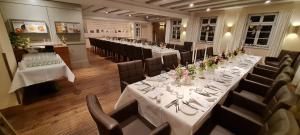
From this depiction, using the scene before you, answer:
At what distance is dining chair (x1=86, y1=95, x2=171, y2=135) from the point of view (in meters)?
0.92

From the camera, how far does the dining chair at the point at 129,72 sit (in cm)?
216

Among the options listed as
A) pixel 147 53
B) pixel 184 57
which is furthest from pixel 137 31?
pixel 184 57

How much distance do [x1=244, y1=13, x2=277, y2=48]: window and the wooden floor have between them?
682cm

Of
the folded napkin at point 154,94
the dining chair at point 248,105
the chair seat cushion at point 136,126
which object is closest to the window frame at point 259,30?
the dining chair at point 248,105

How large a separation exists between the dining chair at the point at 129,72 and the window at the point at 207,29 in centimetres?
694

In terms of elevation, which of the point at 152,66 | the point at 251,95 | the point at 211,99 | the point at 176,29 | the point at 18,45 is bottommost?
the point at 251,95

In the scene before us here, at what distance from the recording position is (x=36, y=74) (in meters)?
2.35

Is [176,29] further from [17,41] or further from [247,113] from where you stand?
[247,113]

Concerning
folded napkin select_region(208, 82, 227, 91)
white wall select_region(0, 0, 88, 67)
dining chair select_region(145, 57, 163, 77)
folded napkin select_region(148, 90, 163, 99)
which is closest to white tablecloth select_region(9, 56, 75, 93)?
dining chair select_region(145, 57, 163, 77)

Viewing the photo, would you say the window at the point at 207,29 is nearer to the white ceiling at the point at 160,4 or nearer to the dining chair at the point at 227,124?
the white ceiling at the point at 160,4

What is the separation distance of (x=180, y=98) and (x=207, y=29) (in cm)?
769

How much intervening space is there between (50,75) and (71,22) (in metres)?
2.99

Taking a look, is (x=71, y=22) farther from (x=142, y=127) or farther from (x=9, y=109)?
(x=142, y=127)

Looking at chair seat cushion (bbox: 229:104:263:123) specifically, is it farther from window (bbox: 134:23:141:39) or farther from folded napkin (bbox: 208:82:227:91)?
window (bbox: 134:23:141:39)
